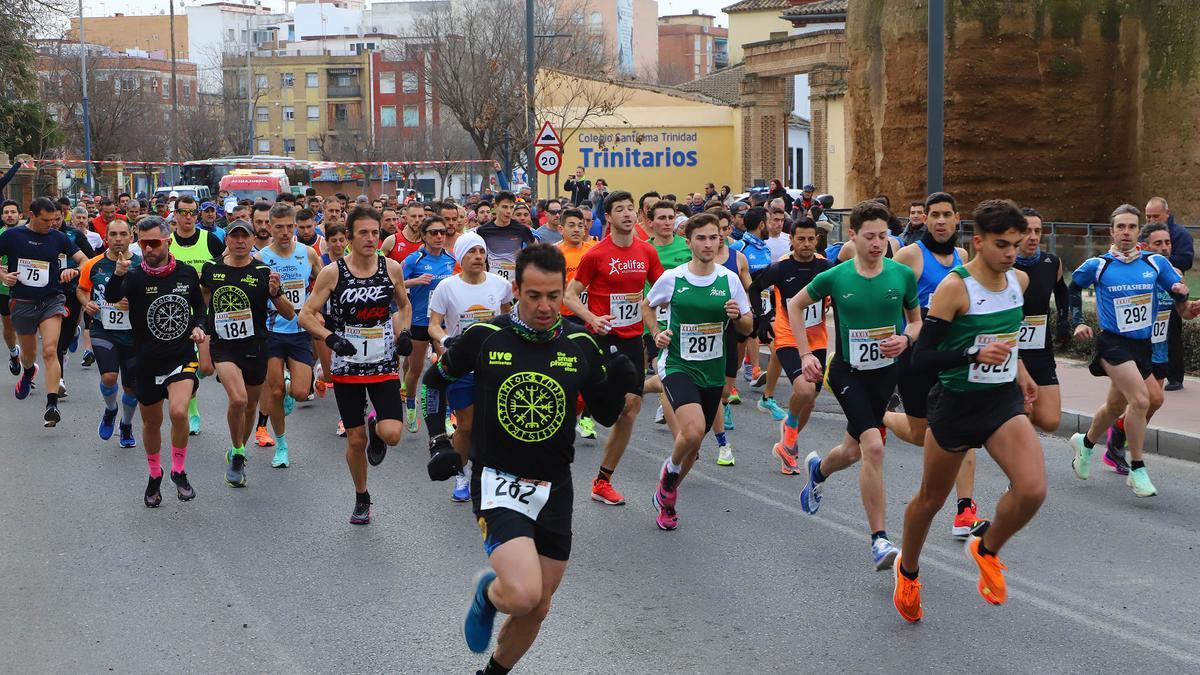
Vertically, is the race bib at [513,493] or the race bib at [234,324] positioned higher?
the race bib at [234,324]

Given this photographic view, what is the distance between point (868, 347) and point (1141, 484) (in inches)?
105

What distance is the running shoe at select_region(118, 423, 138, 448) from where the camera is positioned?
38.2 ft

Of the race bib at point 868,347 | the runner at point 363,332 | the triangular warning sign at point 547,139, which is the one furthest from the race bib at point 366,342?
the triangular warning sign at point 547,139

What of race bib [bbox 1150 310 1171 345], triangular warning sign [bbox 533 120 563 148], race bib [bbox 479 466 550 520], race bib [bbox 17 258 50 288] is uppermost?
triangular warning sign [bbox 533 120 563 148]

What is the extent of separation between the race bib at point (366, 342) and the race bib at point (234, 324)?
4.86 feet

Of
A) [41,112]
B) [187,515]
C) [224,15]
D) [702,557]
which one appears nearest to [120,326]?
[187,515]

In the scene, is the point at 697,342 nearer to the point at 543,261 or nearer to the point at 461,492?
the point at 461,492

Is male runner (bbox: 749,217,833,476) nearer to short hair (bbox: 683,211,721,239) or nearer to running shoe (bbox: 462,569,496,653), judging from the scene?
short hair (bbox: 683,211,721,239)

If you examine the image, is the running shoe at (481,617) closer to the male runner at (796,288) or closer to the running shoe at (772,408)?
the male runner at (796,288)

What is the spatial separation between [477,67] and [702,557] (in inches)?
1753

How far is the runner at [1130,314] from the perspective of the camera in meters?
9.27

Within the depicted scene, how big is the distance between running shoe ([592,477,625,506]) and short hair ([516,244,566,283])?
4030 millimetres

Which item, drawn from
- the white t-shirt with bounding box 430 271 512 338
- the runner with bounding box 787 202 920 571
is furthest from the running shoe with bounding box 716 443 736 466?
the runner with bounding box 787 202 920 571

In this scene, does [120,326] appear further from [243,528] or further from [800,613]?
[800,613]
